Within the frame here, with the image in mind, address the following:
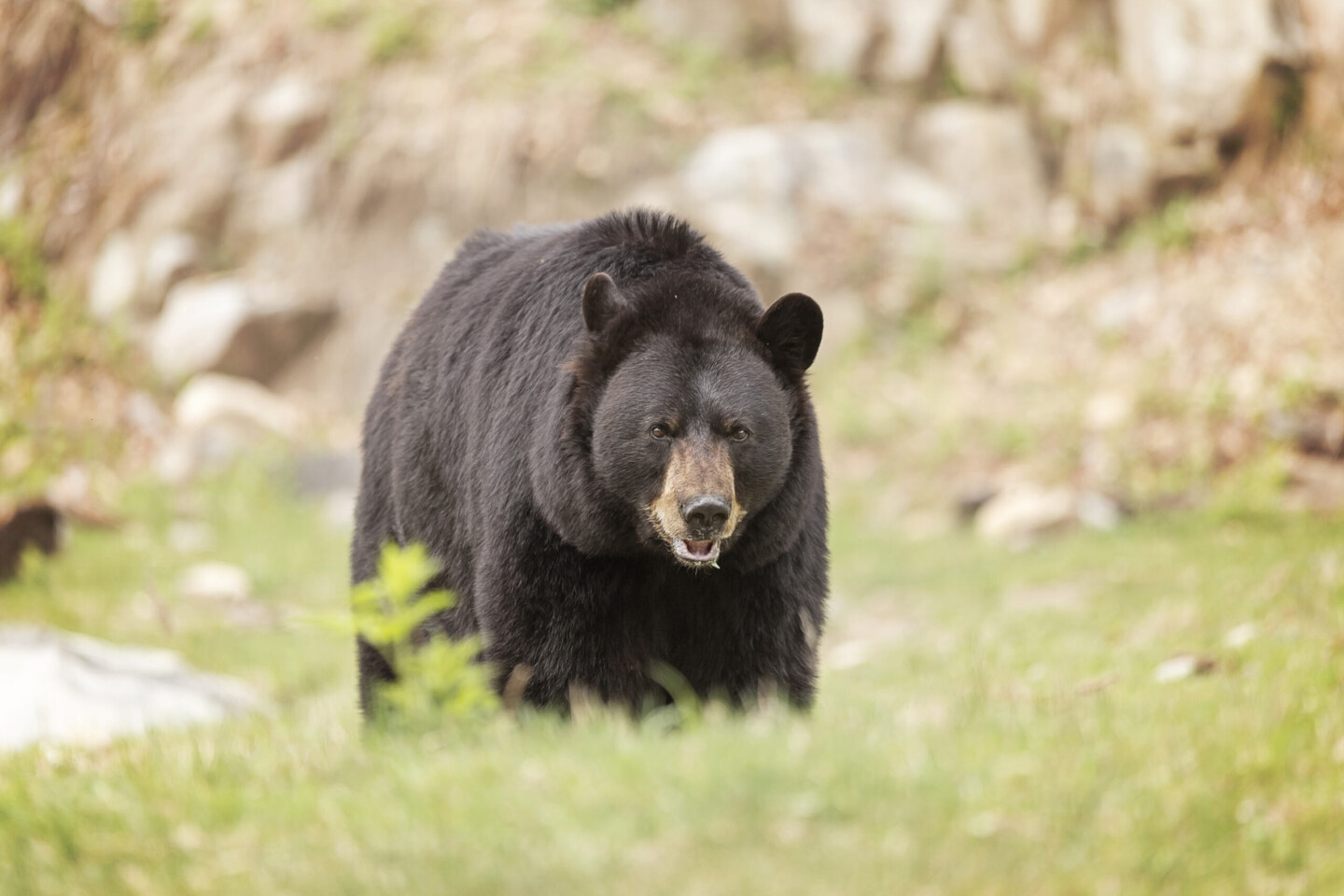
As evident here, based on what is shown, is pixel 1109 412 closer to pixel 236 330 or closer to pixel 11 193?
pixel 236 330

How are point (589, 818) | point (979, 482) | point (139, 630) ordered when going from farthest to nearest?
point (979, 482)
point (139, 630)
point (589, 818)

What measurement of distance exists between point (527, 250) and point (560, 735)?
7.40ft

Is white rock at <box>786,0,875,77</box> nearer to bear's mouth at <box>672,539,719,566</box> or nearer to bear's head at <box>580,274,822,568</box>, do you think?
bear's head at <box>580,274,822,568</box>

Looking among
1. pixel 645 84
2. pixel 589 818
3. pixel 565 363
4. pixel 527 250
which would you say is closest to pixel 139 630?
pixel 527 250

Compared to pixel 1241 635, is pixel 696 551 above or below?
above

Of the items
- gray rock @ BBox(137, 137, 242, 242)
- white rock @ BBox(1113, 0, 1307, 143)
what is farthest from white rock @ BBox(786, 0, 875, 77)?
gray rock @ BBox(137, 137, 242, 242)

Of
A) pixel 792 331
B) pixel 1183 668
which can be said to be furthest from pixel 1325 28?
pixel 792 331

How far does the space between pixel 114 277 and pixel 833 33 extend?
950 cm

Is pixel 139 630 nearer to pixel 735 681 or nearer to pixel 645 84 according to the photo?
pixel 735 681

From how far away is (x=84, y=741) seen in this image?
514 centimetres

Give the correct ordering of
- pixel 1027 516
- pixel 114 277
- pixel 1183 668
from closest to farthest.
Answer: pixel 1183 668 → pixel 1027 516 → pixel 114 277

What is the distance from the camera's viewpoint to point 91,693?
6.73m

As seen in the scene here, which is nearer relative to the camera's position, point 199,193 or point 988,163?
point 988,163

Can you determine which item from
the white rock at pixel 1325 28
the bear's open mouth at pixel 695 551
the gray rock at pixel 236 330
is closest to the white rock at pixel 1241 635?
the bear's open mouth at pixel 695 551
